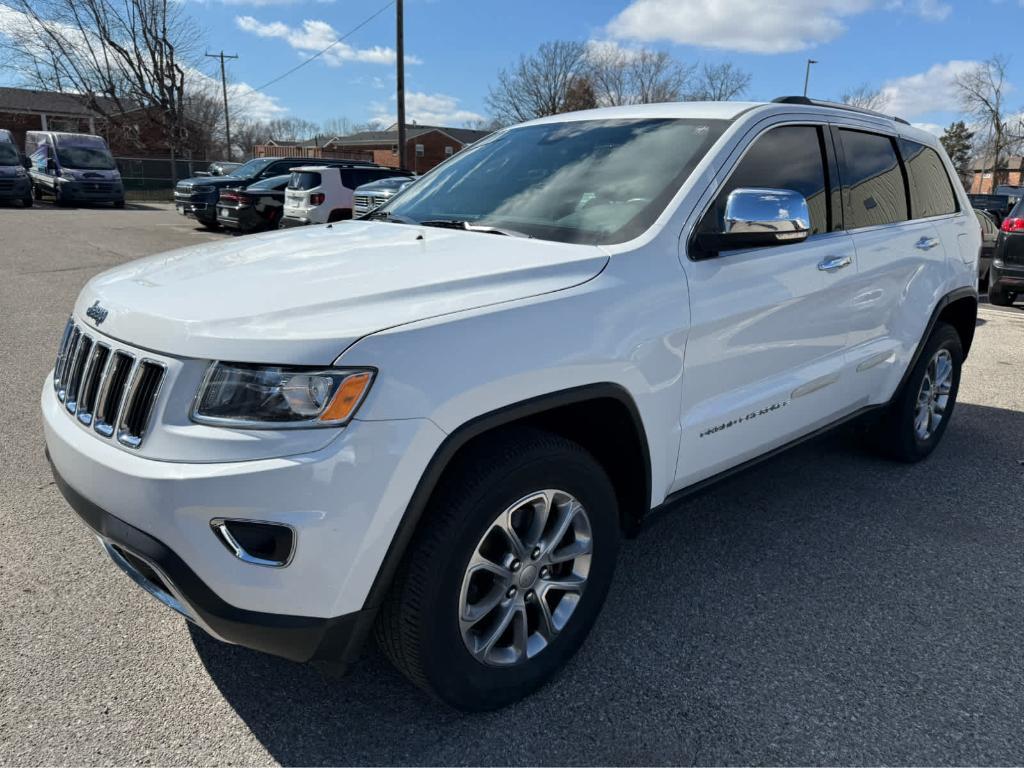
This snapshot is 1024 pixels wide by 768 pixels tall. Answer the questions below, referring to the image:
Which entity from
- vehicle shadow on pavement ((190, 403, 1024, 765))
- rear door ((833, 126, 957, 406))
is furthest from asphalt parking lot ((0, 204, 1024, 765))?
rear door ((833, 126, 957, 406))

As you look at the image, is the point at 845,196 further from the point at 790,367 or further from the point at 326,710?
the point at 326,710

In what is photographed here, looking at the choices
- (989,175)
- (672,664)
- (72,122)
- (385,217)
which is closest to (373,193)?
(385,217)

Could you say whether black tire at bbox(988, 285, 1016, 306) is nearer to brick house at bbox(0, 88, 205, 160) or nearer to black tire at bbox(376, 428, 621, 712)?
black tire at bbox(376, 428, 621, 712)

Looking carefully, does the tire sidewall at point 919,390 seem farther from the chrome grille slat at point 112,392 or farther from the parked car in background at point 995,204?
the parked car in background at point 995,204

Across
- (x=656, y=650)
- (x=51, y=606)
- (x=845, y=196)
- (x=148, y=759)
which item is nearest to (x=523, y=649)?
(x=656, y=650)

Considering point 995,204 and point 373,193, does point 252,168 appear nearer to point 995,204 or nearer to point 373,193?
point 373,193

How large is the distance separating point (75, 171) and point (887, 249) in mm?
25886

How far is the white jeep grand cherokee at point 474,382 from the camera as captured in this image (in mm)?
1896

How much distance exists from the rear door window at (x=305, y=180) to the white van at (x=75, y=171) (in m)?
12.5

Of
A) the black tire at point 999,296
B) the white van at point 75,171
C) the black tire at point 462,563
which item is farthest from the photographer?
the white van at point 75,171

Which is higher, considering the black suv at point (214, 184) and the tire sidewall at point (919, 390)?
the black suv at point (214, 184)

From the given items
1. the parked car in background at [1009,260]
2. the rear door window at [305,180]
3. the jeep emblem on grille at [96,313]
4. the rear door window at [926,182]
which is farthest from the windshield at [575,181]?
the rear door window at [305,180]

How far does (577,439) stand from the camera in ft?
8.66

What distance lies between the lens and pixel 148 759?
7.09 feet
